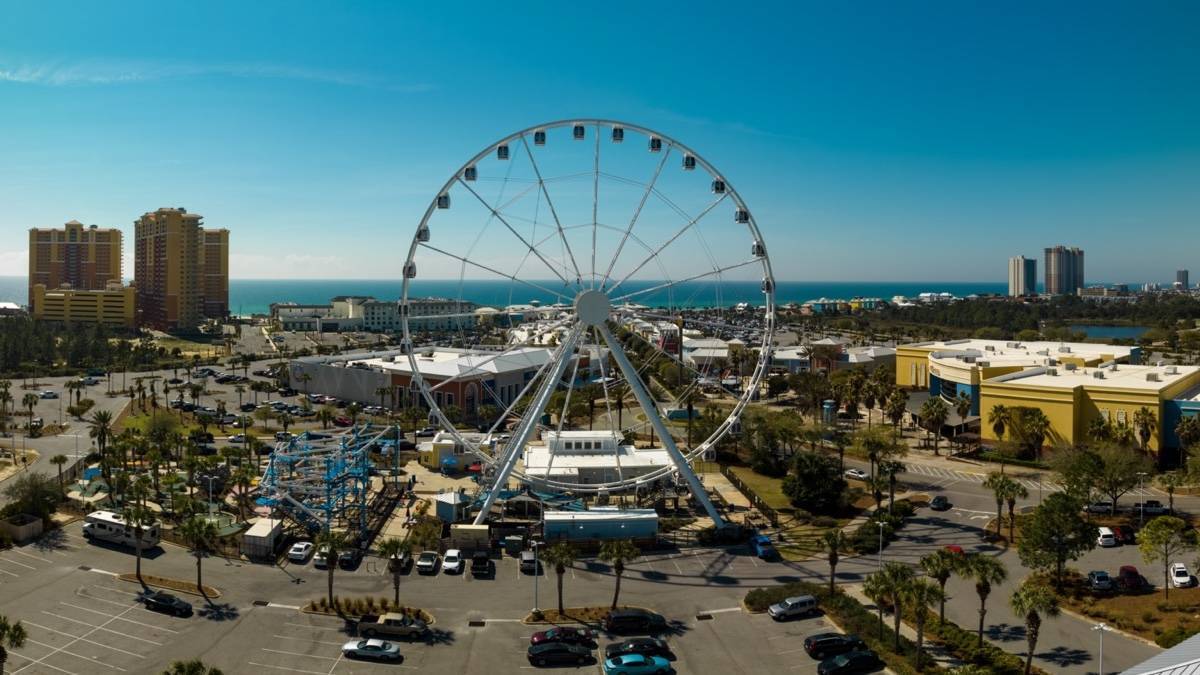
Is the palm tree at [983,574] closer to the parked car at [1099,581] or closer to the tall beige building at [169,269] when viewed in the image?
the parked car at [1099,581]

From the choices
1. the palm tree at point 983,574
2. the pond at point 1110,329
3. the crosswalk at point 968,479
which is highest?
the pond at point 1110,329

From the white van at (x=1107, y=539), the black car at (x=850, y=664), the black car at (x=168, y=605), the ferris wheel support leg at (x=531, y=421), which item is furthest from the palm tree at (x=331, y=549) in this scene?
the white van at (x=1107, y=539)

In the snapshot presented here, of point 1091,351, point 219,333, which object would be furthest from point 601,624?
point 219,333

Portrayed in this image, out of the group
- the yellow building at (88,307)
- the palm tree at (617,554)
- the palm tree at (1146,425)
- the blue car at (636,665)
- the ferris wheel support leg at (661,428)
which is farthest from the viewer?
the yellow building at (88,307)

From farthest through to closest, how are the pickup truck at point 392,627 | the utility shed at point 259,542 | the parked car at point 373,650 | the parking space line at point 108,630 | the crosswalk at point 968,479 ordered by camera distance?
1. the crosswalk at point 968,479
2. the utility shed at point 259,542
3. the pickup truck at point 392,627
4. the parking space line at point 108,630
5. the parked car at point 373,650

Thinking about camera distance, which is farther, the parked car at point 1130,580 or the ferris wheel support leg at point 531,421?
the ferris wheel support leg at point 531,421

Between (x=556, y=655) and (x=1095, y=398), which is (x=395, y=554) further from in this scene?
(x=1095, y=398)

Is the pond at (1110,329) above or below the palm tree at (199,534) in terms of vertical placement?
above
